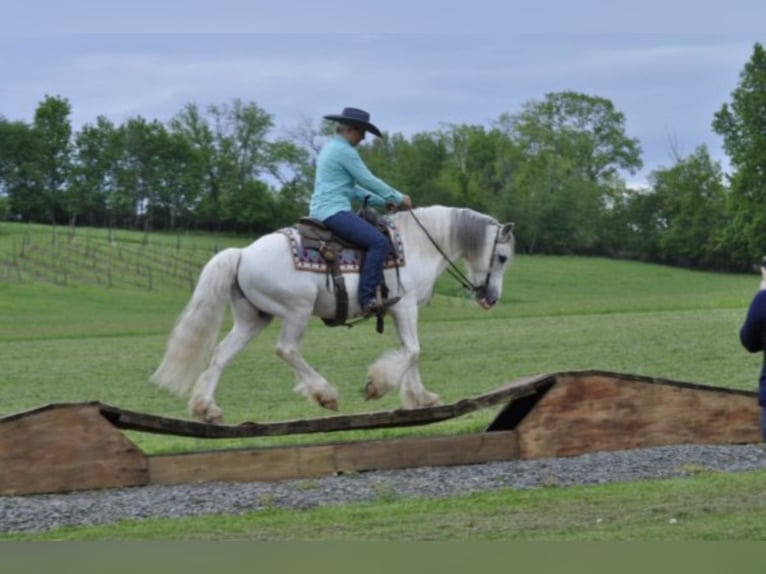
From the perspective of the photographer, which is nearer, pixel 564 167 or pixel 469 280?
pixel 469 280

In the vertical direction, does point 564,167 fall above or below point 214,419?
above

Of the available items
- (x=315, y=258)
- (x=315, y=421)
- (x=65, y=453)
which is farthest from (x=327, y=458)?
(x=65, y=453)

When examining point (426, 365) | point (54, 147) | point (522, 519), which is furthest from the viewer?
point (54, 147)

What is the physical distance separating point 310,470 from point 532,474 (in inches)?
73.2

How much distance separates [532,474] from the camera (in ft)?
35.1

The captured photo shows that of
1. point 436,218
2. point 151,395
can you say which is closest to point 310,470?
point 436,218

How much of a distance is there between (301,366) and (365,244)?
1.22 m

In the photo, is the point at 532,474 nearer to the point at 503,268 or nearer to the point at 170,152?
the point at 503,268

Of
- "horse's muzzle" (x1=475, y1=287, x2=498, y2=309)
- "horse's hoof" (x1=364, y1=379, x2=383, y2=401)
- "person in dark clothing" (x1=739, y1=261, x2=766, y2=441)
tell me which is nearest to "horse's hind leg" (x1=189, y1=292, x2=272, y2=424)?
"horse's hoof" (x1=364, y1=379, x2=383, y2=401)

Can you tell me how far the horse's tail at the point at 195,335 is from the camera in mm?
11711

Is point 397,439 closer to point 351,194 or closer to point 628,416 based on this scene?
point 628,416

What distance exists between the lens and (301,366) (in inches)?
469

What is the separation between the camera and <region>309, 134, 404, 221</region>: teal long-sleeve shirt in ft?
39.6

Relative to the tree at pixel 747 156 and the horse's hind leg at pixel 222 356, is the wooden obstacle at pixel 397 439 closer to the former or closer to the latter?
the horse's hind leg at pixel 222 356
